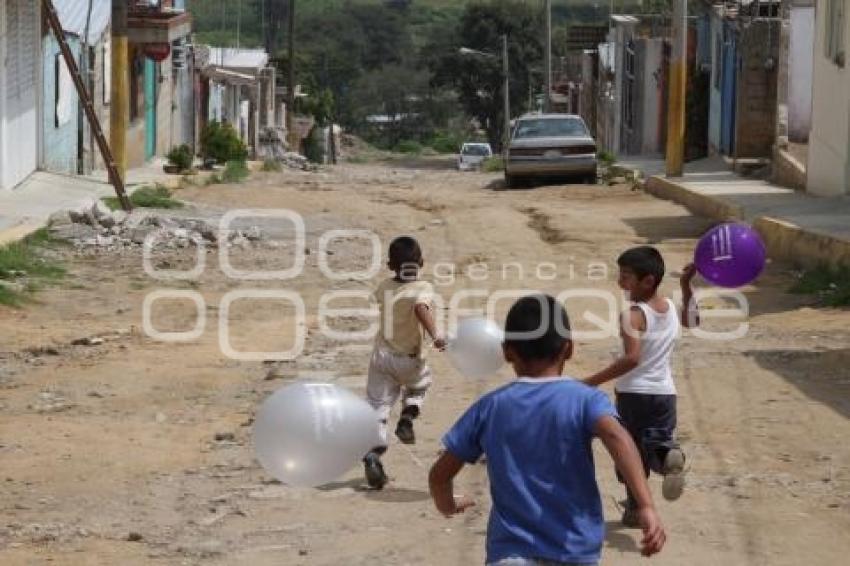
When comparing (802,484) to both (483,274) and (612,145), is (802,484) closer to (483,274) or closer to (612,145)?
(483,274)

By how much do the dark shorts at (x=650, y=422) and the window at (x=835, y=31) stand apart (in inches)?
647

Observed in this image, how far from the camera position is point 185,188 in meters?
29.0

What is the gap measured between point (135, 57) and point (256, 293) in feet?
73.2

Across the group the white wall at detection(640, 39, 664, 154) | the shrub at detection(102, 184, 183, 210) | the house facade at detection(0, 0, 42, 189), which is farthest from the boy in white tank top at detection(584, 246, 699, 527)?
the white wall at detection(640, 39, 664, 154)

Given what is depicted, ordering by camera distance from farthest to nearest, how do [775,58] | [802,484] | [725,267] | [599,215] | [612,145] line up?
1. [612,145]
2. [775,58]
3. [599,215]
4. [725,267]
5. [802,484]

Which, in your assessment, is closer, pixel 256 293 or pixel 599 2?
pixel 256 293

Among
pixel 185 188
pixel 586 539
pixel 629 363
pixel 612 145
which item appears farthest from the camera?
pixel 612 145

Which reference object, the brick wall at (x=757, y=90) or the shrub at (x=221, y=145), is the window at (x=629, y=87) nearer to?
the shrub at (x=221, y=145)

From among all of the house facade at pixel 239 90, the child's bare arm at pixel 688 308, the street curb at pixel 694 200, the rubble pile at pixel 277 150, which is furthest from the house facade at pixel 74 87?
the child's bare arm at pixel 688 308

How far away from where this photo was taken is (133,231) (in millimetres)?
19438

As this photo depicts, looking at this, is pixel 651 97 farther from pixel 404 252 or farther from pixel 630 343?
pixel 630 343

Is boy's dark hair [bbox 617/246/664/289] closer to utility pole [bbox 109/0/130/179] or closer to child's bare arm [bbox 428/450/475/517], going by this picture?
child's bare arm [bbox 428/450/475/517]

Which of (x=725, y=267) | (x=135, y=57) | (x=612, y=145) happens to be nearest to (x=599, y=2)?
(x=612, y=145)

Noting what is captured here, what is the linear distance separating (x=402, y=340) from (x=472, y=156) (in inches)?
2080
